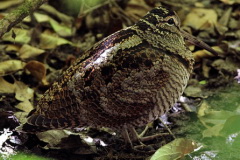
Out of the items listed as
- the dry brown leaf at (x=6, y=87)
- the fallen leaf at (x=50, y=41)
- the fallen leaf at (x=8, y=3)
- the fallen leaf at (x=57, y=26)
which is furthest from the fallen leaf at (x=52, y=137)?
the fallen leaf at (x=8, y=3)

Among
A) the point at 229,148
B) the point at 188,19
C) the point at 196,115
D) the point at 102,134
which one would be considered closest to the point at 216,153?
the point at 229,148

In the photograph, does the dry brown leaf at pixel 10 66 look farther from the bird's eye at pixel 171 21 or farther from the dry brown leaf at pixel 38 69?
the bird's eye at pixel 171 21

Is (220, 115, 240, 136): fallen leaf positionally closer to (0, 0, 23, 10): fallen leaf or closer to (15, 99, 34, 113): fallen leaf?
(15, 99, 34, 113): fallen leaf

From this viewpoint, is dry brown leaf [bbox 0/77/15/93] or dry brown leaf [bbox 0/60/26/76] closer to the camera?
A: dry brown leaf [bbox 0/77/15/93]

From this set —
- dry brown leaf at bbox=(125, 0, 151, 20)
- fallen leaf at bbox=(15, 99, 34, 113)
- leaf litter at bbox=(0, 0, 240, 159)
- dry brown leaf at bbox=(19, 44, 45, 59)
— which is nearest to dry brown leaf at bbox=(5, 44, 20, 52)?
leaf litter at bbox=(0, 0, 240, 159)

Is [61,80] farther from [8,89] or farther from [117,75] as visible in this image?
[8,89]

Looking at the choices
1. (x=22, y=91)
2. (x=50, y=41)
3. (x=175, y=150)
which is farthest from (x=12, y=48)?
(x=175, y=150)

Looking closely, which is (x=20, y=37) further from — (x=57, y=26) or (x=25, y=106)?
(x=25, y=106)

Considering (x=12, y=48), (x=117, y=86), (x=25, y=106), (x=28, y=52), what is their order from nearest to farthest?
(x=117, y=86), (x=25, y=106), (x=28, y=52), (x=12, y=48)
